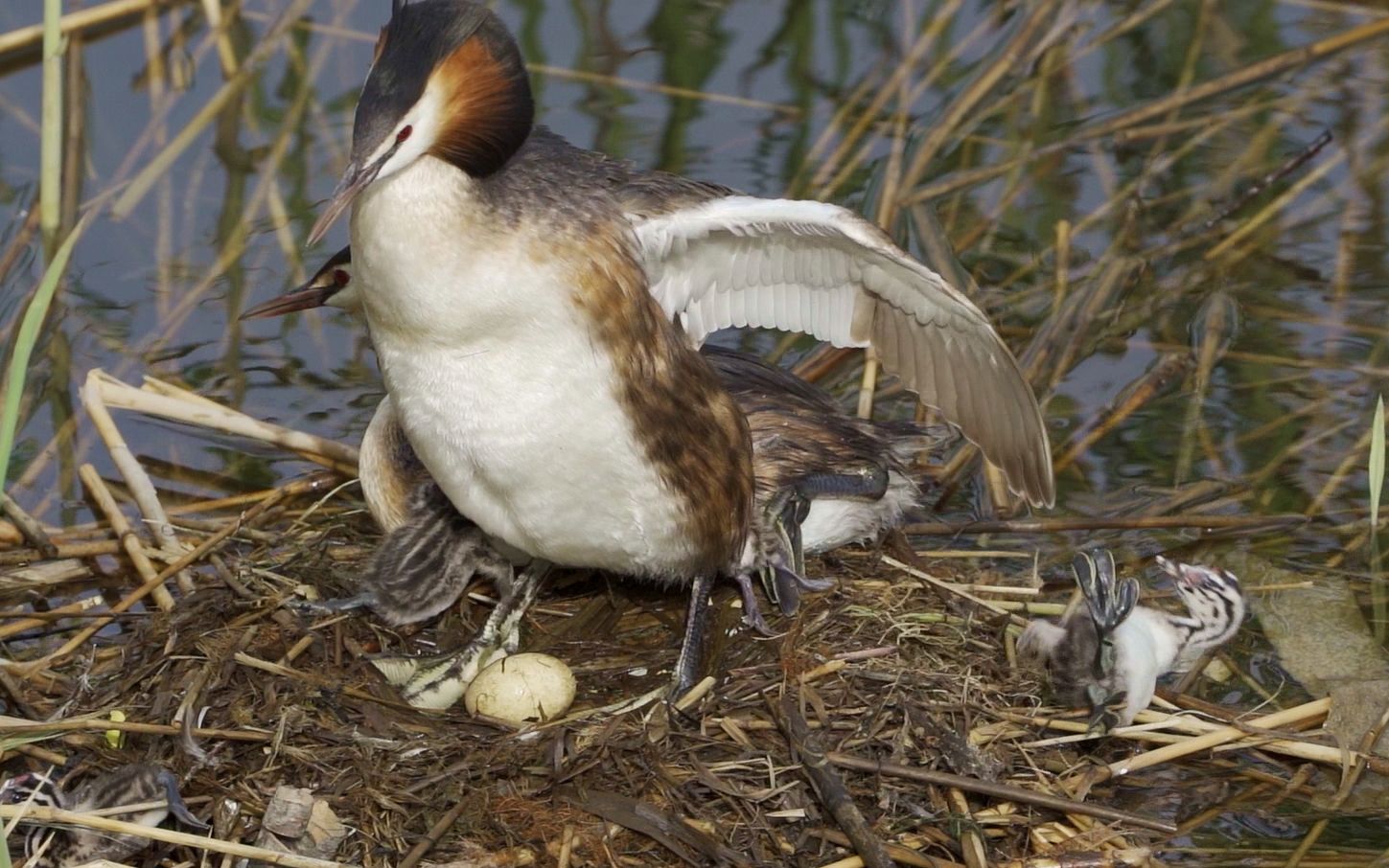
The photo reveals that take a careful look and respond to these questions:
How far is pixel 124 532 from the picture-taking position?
507 centimetres

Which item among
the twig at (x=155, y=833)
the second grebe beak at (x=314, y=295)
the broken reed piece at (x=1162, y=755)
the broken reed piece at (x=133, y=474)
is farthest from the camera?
the second grebe beak at (x=314, y=295)

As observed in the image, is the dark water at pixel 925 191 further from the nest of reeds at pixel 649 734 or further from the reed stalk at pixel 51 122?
the reed stalk at pixel 51 122

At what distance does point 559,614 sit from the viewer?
4957 millimetres

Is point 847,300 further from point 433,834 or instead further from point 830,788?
point 433,834

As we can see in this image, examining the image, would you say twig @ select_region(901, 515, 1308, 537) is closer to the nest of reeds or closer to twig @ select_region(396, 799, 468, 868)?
the nest of reeds

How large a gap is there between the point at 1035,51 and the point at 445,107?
3620 millimetres

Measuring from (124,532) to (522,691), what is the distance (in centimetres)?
132

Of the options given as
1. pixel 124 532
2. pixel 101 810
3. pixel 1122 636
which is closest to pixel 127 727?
pixel 101 810

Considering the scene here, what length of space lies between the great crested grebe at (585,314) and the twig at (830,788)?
38 cm

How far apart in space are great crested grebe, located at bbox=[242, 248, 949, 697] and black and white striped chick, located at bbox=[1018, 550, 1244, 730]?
2.12 ft

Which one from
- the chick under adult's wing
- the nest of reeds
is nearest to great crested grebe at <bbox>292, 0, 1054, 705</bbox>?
the chick under adult's wing

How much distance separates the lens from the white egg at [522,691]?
439 cm

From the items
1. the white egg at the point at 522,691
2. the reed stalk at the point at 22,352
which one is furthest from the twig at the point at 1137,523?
the reed stalk at the point at 22,352

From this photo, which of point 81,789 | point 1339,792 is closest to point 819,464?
point 1339,792
